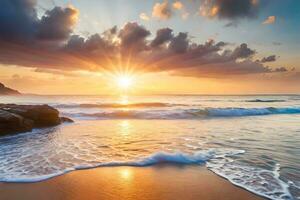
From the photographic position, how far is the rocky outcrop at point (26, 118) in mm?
13539

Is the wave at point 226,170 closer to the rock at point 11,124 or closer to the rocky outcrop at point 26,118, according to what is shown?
the rock at point 11,124

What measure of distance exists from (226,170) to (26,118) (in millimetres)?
13701

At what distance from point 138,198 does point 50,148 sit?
222 inches

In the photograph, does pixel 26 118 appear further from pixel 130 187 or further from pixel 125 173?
pixel 130 187

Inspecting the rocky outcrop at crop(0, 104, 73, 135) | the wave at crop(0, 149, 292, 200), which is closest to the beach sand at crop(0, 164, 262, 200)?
the wave at crop(0, 149, 292, 200)

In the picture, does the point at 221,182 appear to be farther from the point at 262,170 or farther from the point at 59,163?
Result: the point at 59,163

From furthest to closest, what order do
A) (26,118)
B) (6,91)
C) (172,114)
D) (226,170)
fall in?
(6,91) → (172,114) → (26,118) → (226,170)

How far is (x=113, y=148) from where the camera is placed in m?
9.20

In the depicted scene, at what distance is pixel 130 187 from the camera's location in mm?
5371

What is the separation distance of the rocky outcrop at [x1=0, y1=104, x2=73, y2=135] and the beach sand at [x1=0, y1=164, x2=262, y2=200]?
905 cm

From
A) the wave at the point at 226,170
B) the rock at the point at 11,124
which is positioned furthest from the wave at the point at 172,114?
the wave at the point at 226,170

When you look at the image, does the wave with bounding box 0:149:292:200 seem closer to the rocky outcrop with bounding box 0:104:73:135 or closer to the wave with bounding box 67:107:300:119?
the rocky outcrop with bounding box 0:104:73:135

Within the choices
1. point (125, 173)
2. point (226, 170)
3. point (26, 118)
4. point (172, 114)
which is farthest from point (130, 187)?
point (172, 114)

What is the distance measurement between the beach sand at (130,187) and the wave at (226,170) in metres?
0.26
